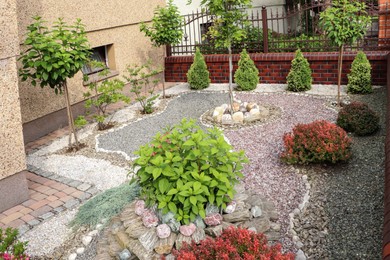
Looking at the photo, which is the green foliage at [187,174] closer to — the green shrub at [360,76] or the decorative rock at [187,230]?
the decorative rock at [187,230]

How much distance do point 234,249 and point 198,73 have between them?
7.83 meters

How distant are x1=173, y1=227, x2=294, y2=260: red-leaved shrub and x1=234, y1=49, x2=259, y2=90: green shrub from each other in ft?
23.2

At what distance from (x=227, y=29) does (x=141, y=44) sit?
12.9 feet

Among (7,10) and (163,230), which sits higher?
(7,10)

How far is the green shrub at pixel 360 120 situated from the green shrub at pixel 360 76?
2.53 meters

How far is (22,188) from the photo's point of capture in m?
5.57

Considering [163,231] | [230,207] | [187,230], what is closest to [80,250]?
[163,231]

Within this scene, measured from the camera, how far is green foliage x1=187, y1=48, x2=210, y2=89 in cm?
1075

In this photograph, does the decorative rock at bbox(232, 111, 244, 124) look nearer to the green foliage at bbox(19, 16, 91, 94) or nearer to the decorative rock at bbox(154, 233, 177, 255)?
the green foliage at bbox(19, 16, 91, 94)

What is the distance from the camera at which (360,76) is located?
9273 mm

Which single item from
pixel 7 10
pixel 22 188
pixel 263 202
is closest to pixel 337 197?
pixel 263 202

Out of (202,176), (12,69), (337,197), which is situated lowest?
(337,197)

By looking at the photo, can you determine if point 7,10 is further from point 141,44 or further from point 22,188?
point 141,44

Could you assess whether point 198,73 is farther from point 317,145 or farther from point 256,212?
point 256,212
